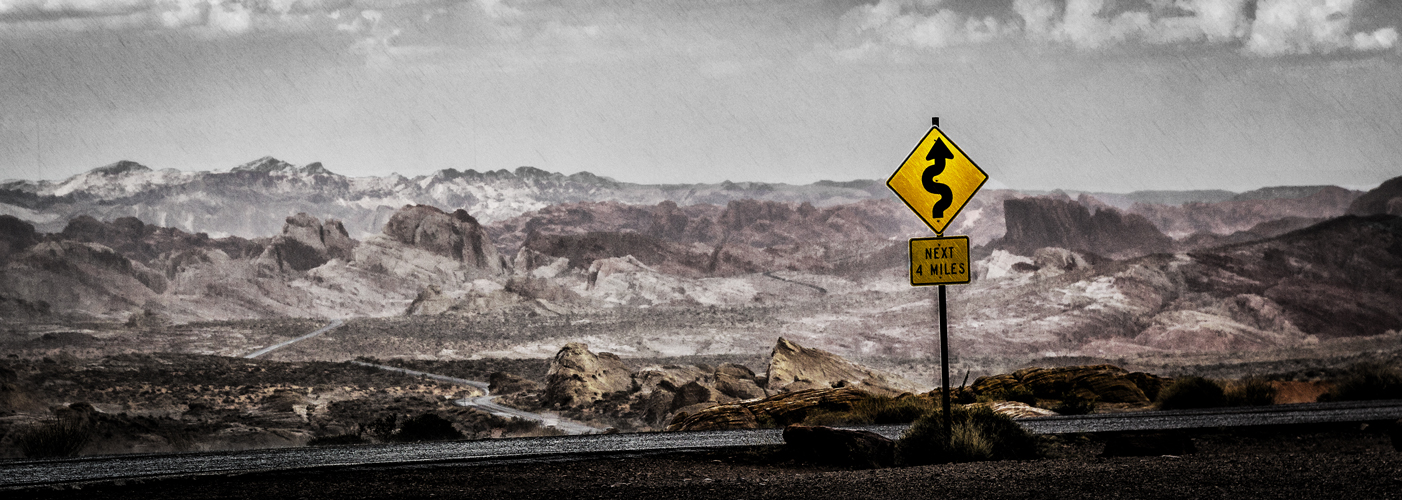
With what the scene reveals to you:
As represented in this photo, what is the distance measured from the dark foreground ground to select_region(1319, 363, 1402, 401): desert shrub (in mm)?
13264

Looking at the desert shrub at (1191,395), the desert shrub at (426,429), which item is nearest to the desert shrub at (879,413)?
the desert shrub at (1191,395)

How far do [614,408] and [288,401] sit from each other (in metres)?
13.8

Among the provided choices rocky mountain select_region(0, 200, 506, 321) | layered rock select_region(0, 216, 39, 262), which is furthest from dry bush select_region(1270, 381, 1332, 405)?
layered rock select_region(0, 216, 39, 262)

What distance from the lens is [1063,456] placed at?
45.3 ft

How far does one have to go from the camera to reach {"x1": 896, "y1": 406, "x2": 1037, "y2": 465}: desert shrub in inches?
526

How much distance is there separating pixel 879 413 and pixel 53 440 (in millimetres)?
12635

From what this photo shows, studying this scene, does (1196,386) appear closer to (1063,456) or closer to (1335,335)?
(1063,456)

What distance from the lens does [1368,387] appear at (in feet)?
80.1

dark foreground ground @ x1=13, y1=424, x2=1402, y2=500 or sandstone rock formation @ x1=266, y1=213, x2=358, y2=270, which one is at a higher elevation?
sandstone rock formation @ x1=266, y1=213, x2=358, y2=270

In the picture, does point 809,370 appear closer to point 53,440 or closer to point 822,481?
point 53,440

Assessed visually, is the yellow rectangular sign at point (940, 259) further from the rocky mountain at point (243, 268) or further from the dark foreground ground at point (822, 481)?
the rocky mountain at point (243, 268)

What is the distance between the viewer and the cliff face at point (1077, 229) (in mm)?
154500

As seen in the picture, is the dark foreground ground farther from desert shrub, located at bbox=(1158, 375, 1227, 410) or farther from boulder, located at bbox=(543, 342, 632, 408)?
boulder, located at bbox=(543, 342, 632, 408)

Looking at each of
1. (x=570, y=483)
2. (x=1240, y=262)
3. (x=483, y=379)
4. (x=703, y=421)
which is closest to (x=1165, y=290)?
(x=1240, y=262)
